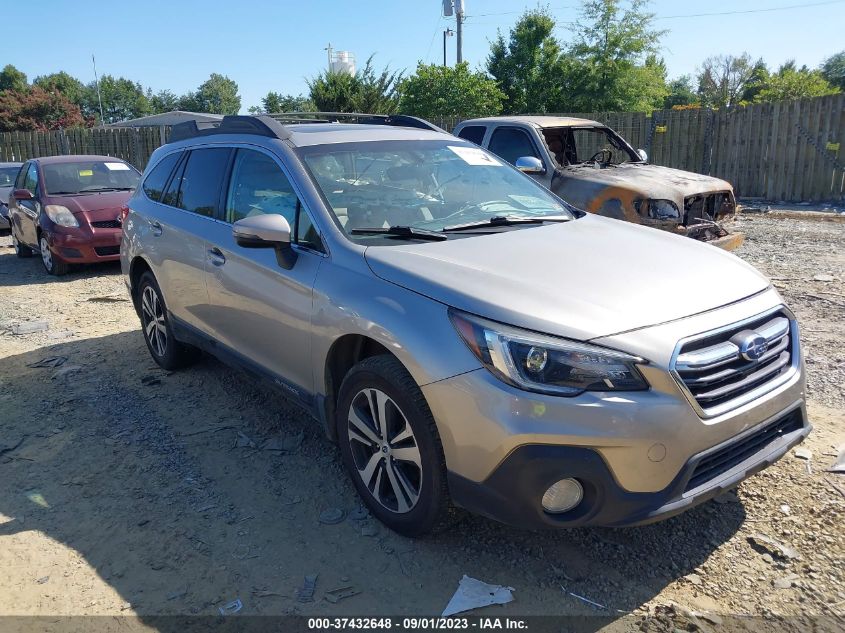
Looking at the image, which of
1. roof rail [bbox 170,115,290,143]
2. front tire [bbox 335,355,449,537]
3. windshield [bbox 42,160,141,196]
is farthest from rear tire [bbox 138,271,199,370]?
windshield [bbox 42,160,141,196]

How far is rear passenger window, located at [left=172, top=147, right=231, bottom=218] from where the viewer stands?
444 cm

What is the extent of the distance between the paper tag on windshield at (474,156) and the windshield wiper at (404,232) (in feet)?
3.61

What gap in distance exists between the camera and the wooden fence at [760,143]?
14.1m

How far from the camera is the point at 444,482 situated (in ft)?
9.22

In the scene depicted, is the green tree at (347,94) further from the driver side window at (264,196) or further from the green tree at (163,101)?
the green tree at (163,101)

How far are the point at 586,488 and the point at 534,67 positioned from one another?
30534 millimetres

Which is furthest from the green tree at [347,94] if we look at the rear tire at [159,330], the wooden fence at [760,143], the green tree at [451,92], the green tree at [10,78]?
the green tree at [10,78]

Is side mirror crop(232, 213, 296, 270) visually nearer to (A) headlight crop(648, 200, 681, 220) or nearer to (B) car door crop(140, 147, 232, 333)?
(B) car door crop(140, 147, 232, 333)

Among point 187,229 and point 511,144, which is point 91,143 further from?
point 187,229

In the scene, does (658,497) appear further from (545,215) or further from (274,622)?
(545,215)

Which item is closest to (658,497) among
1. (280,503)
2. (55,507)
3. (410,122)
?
(280,503)

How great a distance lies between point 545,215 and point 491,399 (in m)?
1.83

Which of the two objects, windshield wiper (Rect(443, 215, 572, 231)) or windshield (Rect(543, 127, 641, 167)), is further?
windshield (Rect(543, 127, 641, 167))

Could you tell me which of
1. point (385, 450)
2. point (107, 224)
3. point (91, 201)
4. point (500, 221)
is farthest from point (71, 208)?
point (385, 450)
